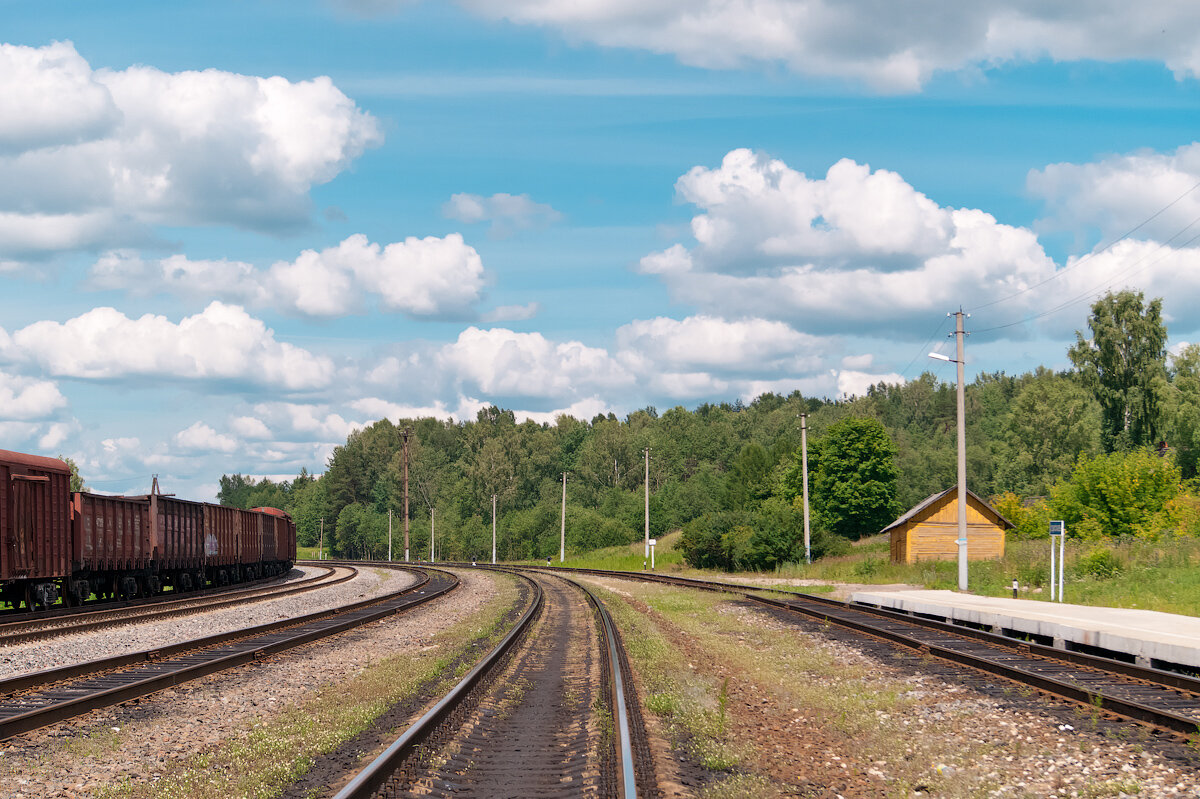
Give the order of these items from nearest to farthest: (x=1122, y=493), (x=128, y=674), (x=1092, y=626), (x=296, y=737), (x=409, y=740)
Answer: (x=409, y=740)
(x=296, y=737)
(x=128, y=674)
(x=1092, y=626)
(x=1122, y=493)

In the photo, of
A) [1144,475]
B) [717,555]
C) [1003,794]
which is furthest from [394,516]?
[1003,794]

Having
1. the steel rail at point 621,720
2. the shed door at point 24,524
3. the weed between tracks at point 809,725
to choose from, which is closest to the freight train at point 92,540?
the shed door at point 24,524

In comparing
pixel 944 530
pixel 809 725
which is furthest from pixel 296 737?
pixel 944 530

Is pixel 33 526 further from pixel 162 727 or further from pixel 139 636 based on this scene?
pixel 162 727

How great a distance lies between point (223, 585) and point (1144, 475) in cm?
4400

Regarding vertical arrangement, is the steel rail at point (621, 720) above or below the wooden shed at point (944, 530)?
above

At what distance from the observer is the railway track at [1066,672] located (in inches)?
420

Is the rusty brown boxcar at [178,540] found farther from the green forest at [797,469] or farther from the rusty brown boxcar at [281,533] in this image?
the green forest at [797,469]

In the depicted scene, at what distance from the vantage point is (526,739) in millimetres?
9516

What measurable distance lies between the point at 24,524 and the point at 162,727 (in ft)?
55.6

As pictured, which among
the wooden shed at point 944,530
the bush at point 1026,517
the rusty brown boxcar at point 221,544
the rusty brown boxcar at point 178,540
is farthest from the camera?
the bush at point 1026,517

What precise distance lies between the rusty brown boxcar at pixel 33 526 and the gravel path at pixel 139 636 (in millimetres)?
3890

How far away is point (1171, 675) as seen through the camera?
12.5 meters

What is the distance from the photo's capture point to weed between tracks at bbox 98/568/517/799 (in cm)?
771
